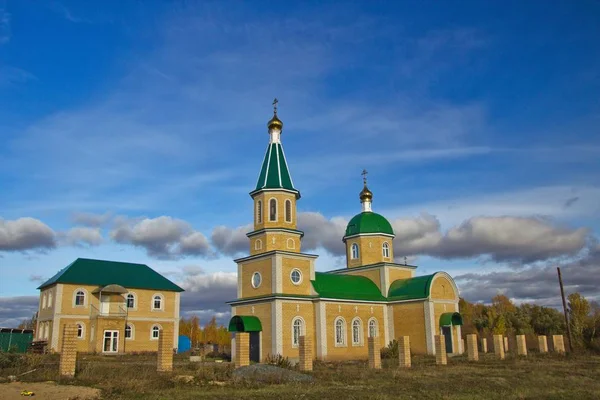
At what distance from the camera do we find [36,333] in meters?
37.5

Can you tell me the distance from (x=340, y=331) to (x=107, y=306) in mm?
16196

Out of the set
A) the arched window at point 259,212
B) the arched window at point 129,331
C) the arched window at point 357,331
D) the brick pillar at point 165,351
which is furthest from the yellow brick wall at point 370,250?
the brick pillar at point 165,351

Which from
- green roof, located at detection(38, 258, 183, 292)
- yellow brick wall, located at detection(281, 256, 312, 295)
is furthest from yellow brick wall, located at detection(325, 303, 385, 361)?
green roof, located at detection(38, 258, 183, 292)

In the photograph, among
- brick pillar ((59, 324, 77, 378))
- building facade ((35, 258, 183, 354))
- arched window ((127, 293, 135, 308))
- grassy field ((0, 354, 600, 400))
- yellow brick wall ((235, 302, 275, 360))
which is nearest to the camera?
grassy field ((0, 354, 600, 400))

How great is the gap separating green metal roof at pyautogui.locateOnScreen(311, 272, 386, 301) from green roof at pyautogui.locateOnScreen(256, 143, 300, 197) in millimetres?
5573

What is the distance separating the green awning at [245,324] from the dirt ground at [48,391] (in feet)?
51.1

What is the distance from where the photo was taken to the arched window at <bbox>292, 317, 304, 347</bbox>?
2875cm

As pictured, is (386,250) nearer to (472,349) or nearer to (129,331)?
(472,349)

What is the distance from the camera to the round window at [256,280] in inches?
1182

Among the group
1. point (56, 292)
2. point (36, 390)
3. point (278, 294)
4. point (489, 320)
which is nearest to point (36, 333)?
point (56, 292)

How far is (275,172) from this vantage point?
31.2m

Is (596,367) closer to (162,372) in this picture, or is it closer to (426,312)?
(426,312)

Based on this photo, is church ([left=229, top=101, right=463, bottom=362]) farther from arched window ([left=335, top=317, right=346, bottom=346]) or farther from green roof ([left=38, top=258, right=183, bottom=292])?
green roof ([left=38, top=258, right=183, bottom=292])

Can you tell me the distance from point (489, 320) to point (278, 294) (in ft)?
117
